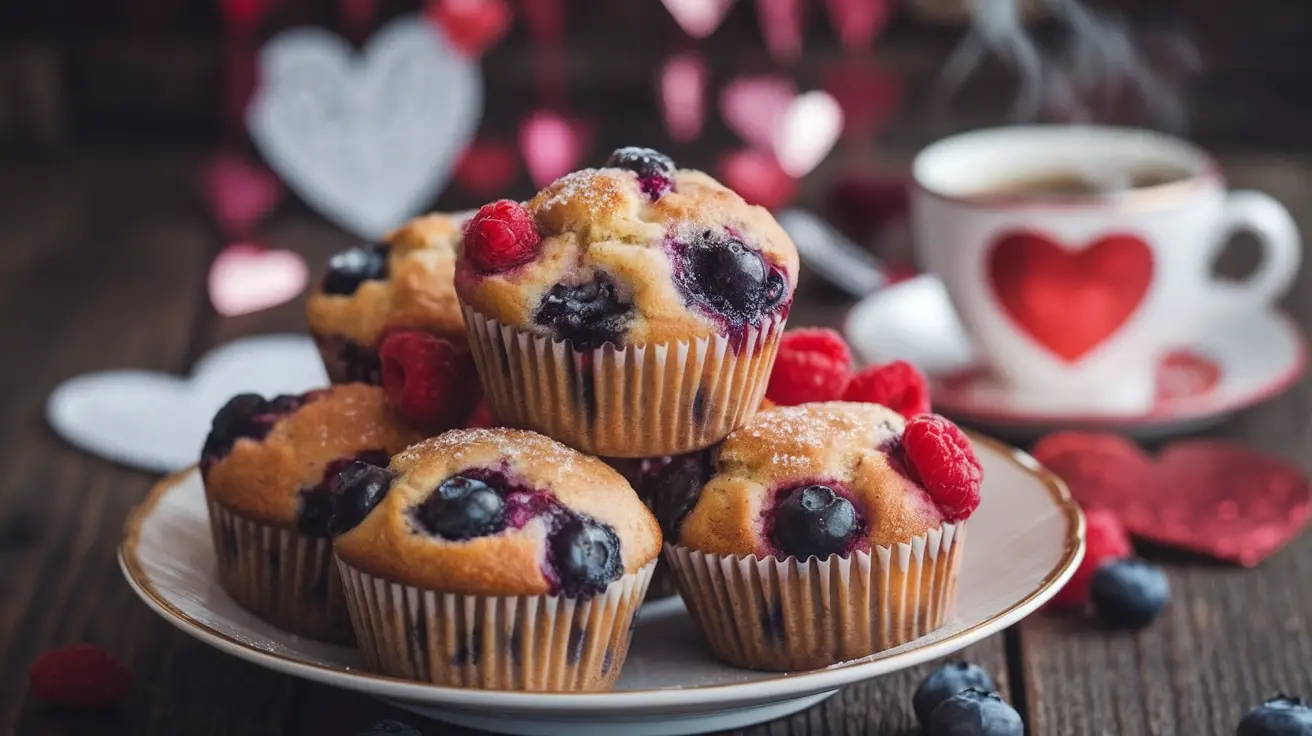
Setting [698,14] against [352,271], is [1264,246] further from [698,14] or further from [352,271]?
[698,14]

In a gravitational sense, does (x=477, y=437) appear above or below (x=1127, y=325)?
above

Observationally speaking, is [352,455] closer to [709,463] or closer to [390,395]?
[390,395]

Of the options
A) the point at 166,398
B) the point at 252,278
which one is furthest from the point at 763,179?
the point at 166,398

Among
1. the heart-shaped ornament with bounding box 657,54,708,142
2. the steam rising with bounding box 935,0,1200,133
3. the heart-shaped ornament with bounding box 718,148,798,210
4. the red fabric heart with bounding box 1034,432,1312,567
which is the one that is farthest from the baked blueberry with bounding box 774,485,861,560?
the heart-shaped ornament with bounding box 657,54,708,142

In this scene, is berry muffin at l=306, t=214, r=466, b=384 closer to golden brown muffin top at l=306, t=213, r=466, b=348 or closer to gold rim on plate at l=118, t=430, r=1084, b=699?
golden brown muffin top at l=306, t=213, r=466, b=348

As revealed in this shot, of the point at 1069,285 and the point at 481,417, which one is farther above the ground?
the point at 481,417

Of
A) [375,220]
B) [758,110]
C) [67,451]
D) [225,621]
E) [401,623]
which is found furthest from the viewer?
[758,110]

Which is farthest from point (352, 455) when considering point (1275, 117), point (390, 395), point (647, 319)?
point (1275, 117)
